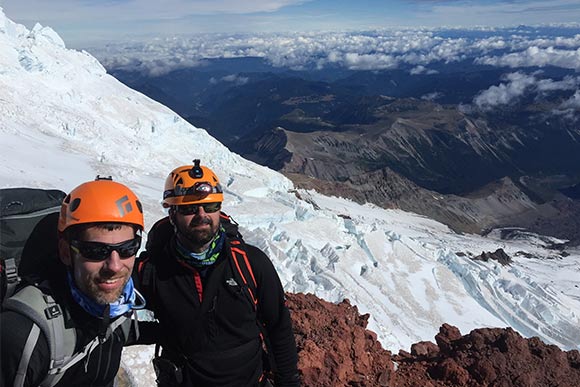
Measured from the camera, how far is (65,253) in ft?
13.1

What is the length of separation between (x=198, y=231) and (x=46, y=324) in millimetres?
1962

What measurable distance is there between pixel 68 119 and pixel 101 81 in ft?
58.8

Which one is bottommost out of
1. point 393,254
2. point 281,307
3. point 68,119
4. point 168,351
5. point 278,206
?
point 393,254

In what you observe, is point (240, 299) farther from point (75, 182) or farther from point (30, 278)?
point (75, 182)

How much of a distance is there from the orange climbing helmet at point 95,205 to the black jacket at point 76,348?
54 centimetres

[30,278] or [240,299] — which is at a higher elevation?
[30,278]

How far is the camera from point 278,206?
5159cm

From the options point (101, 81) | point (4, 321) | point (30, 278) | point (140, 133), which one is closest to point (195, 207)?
point (30, 278)

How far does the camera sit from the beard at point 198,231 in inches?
201

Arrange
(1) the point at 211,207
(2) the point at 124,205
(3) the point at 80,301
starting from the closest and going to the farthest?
(3) the point at 80,301, (2) the point at 124,205, (1) the point at 211,207

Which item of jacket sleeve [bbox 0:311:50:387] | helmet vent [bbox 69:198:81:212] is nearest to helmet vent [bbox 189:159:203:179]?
helmet vent [bbox 69:198:81:212]

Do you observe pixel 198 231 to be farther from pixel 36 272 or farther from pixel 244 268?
pixel 36 272

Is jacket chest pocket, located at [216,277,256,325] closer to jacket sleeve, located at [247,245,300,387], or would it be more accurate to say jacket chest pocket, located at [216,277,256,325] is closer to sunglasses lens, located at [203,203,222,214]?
jacket sleeve, located at [247,245,300,387]

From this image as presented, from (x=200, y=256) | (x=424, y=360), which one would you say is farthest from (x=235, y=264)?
(x=424, y=360)
